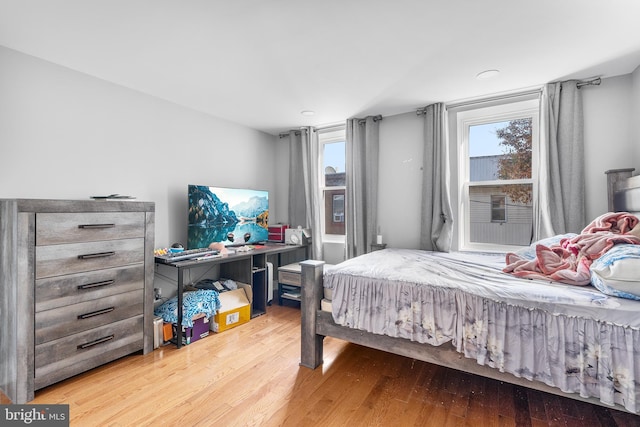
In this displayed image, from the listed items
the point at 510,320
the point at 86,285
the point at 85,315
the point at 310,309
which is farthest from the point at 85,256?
the point at 510,320

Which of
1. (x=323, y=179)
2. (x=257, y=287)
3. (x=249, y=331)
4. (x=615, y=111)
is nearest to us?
(x=615, y=111)

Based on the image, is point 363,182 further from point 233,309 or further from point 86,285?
point 86,285

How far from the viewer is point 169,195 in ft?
10.0

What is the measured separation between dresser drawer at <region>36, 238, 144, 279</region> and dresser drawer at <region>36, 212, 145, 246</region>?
41 millimetres

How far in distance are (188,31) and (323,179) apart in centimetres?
253

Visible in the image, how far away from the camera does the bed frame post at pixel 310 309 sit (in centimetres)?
210

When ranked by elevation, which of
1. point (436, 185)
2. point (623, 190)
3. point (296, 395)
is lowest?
point (296, 395)

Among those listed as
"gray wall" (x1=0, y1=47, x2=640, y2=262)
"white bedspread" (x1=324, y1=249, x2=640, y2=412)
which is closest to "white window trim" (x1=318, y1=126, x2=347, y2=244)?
"gray wall" (x1=0, y1=47, x2=640, y2=262)

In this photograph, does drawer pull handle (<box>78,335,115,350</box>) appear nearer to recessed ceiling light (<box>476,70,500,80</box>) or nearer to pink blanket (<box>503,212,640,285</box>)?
pink blanket (<box>503,212,640,285</box>)

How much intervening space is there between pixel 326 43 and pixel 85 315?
98.6 inches

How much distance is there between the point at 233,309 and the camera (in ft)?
9.61

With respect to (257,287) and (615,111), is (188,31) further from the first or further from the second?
(615,111)

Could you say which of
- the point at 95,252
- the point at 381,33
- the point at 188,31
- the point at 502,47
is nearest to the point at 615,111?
the point at 502,47

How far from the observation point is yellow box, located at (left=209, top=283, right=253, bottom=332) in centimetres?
282
